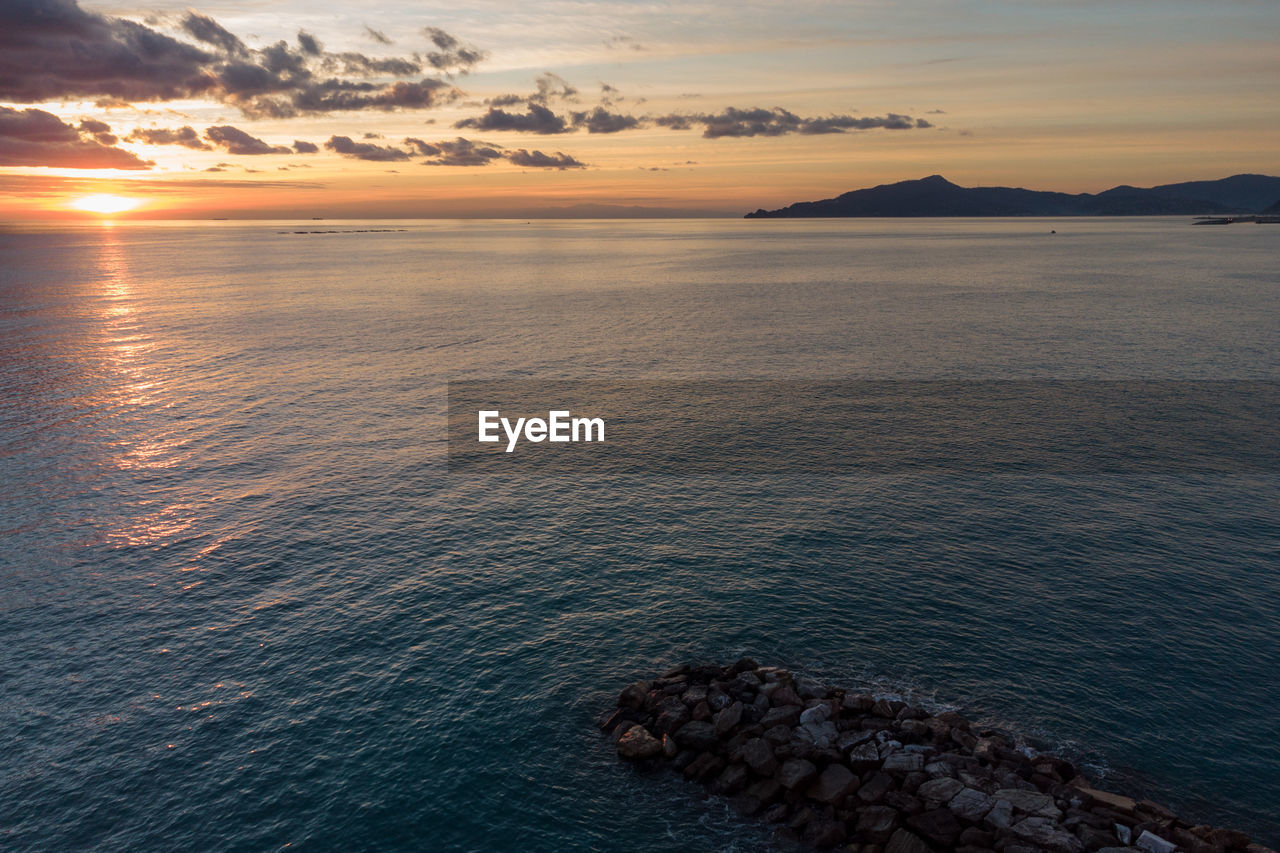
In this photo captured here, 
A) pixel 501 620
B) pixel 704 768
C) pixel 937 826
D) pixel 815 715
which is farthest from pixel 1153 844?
pixel 501 620

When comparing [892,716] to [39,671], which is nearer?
[892,716]

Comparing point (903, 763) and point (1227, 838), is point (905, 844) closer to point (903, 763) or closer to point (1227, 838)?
point (903, 763)

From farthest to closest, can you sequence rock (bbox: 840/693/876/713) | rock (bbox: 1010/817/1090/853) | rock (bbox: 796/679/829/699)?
rock (bbox: 796/679/829/699), rock (bbox: 840/693/876/713), rock (bbox: 1010/817/1090/853)

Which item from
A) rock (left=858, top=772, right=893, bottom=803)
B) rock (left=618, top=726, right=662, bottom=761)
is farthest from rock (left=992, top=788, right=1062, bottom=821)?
rock (left=618, top=726, right=662, bottom=761)

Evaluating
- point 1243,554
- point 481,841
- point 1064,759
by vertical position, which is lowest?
point 481,841

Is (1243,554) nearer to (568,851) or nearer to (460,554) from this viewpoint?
(568,851)

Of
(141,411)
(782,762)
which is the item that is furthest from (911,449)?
(141,411)

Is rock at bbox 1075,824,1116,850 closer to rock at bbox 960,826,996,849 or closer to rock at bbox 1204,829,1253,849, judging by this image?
rock at bbox 960,826,996,849
